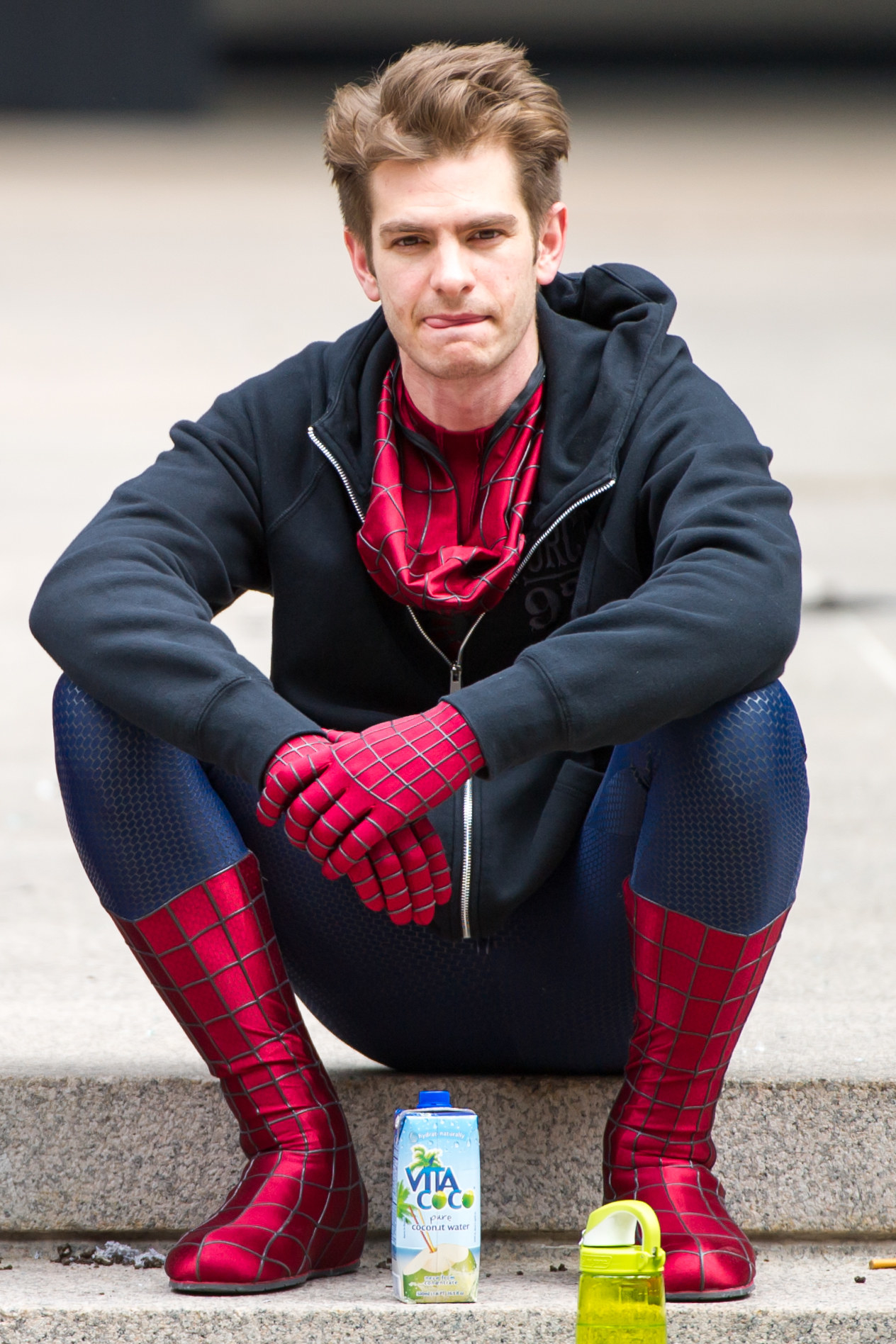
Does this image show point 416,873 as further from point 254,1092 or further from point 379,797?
point 254,1092

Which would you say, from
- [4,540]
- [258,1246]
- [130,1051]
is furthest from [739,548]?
[4,540]

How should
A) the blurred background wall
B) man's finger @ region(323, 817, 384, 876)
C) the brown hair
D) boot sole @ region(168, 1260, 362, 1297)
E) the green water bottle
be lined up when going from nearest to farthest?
the green water bottle, man's finger @ region(323, 817, 384, 876), boot sole @ region(168, 1260, 362, 1297), the brown hair, the blurred background wall

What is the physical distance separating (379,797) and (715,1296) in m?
0.63

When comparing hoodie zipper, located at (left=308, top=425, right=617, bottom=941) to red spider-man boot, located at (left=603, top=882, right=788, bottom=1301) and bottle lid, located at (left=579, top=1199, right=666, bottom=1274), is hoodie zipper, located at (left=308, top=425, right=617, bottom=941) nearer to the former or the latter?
red spider-man boot, located at (left=603, top=882, right=788, bottom=1301)

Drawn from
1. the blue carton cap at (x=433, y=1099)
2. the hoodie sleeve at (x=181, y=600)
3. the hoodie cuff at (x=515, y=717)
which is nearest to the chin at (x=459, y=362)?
the hoodie sleeve at (x=181, y=600)

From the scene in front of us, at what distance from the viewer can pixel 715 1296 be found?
1741 millimetres

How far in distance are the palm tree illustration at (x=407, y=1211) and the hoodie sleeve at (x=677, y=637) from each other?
1.48ft

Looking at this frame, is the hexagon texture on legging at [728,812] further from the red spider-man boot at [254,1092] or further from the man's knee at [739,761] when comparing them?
the red spider-man boot at [254,1092]

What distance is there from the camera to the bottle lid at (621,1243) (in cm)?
153

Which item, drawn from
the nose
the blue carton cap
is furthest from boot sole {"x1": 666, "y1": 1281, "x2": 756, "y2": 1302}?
the nose

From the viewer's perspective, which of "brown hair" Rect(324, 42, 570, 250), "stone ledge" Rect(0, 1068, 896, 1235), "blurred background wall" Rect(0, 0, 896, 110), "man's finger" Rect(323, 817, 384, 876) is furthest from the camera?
"blurred background wall" Rect(0, 0, 896, 110)

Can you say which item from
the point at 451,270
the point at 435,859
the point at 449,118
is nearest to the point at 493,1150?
the point at 435,859

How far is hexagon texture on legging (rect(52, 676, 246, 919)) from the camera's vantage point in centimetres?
177

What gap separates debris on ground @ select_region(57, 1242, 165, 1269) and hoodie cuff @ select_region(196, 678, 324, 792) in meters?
0.64
